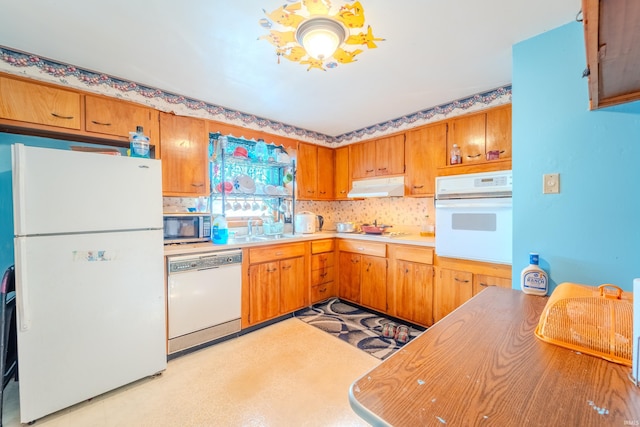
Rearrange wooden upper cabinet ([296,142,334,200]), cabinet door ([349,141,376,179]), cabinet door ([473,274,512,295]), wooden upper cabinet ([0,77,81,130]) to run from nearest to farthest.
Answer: wooden upper cabinet ([0,77,81,130]) < cabinet door ([473,274,512,295]) < cabinet door ([349,141,376,179]) < wooden upper cabinet ([296,142,334,200])

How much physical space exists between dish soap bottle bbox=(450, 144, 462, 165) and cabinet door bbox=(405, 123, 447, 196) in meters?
0.11

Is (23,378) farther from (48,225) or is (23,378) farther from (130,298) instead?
(48,225)

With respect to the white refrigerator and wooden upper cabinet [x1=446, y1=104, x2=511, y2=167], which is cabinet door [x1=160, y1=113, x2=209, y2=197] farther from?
wooden upper cabinet [x1=446, y1=104, x2=511, y2=167]

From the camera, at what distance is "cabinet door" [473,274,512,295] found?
2168mm

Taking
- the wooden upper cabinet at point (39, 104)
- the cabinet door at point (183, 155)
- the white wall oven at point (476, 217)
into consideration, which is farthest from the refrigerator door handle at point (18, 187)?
the white wall oven at point (476, 217)

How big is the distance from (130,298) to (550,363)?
2.24 m

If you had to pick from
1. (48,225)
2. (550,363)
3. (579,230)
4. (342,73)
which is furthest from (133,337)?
(579,230)

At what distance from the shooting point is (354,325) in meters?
2.80

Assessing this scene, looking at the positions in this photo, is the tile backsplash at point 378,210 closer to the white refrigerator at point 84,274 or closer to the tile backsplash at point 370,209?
the tile backsplash at point 370,209

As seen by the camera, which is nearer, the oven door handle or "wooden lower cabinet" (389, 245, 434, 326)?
the oven door handle

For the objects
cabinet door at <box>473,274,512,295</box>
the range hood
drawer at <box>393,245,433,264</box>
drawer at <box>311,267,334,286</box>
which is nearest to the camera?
cabinet door at <box>473,274,512,295</box>

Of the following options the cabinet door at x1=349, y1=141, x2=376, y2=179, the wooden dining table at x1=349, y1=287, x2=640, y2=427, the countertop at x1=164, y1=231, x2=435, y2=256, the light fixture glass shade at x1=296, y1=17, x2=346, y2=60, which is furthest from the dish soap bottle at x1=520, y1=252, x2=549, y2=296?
the cabinet door at x1=349, y1=141, x2=376, y2=179

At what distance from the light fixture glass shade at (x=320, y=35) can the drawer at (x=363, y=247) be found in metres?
2.07

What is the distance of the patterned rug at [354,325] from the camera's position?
7.83ft
